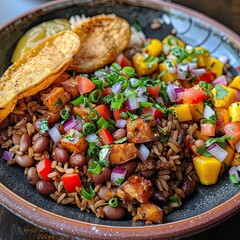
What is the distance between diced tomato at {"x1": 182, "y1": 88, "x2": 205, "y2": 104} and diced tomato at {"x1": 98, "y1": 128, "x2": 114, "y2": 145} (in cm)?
56

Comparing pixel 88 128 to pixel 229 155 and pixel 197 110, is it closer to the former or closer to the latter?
pixel 197 110

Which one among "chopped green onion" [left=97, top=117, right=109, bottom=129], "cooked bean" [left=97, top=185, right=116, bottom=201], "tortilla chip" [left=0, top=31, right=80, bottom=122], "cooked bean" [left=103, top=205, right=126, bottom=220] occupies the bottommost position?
"cooked bean" [left=103, top=205, right=126, bottom=220]

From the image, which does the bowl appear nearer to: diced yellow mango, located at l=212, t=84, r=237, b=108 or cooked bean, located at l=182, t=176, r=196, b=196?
cooked bean, located at l=182, t=176, r=196, b=196

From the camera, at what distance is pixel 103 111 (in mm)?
2473

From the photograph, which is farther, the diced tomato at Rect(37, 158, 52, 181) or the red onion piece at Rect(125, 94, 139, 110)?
the red onion piece at Rect(125, 94, 139, 110)

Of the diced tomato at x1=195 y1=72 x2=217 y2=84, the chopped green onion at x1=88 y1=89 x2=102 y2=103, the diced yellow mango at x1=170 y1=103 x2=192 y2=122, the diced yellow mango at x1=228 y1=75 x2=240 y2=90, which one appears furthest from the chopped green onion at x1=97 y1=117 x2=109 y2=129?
the diced yellow mango at x1=228 y1=75 x2=240 y2=90

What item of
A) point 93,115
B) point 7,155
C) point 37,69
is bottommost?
point 7,155

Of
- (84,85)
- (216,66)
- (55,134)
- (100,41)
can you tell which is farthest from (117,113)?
(216,66)

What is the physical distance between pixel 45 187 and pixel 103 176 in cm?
33

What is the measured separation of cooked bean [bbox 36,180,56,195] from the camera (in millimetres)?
2348

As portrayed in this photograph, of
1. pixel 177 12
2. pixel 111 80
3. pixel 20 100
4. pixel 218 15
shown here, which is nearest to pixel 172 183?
pixel 111 80

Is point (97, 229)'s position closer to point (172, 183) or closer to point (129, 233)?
point (129, 233)

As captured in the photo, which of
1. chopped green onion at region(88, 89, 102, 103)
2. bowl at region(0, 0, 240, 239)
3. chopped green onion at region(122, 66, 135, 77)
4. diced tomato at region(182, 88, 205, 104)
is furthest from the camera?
chopped green onion at region(122, 66, 135, 77)

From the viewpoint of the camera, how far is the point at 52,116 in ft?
8.16
